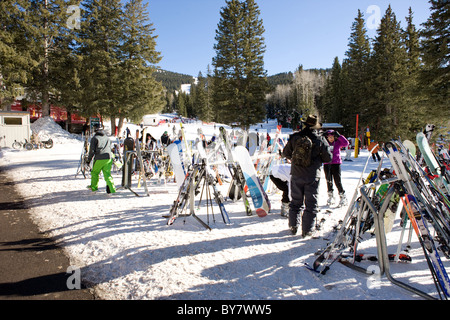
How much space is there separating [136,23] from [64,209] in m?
33.0

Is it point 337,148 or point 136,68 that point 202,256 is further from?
point 136,68

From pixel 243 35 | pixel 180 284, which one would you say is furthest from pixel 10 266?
pixel 243 35

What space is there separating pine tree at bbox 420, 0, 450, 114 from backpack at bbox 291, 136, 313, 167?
51.4 ft

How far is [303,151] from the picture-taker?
4375 millimetres

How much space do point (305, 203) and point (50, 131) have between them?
28116 mm

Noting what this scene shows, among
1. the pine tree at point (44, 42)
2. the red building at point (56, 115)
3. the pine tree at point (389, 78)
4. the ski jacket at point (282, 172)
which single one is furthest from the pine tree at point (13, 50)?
the pine tree at point (389, 78)

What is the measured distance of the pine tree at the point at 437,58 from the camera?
596 inches

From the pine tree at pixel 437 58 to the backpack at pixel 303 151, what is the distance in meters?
15.7

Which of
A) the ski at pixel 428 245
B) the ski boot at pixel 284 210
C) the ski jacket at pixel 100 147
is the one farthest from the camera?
the ski jacket at pixel 100 147

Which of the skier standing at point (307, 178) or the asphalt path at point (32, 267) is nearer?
the asphalt path at point (32, 267)

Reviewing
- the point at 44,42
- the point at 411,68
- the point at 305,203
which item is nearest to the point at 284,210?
the point at 305,203

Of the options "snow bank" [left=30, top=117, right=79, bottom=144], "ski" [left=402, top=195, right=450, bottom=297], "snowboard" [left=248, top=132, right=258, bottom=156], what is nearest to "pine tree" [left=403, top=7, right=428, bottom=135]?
"snowboard" [left=248, top=132, right=258, bottom=156]

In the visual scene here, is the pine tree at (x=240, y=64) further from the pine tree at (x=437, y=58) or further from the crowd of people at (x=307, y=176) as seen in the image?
the crowd of people at (x=307, y=176)
